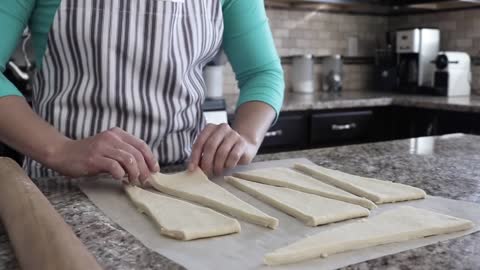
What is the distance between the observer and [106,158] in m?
0.76

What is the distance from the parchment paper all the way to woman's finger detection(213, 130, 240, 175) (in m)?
0.11

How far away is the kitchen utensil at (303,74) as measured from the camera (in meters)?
2.84

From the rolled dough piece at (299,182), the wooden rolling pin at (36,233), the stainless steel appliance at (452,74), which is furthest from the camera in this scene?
the stainless steel appliance at (452,74)

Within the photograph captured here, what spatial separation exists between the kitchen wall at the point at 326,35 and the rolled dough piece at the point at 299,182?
1.91 metres

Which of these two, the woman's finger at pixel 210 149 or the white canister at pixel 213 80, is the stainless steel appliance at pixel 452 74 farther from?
the woman's finger at pixel 210 149

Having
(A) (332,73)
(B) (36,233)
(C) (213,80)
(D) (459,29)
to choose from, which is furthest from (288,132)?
(B) (36,233)

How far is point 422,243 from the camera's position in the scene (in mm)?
584

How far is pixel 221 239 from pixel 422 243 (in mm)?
213

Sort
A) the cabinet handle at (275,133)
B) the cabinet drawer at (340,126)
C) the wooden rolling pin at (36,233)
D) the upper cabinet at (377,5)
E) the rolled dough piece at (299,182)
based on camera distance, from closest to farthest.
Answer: the wooden rolling pin at (36,233), the rolled dough piece at (299,182), the cabinet handle at (275,133), the cabinet drawer at (340,126), the upper cabinet at (377,5)

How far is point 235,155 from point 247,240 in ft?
0.98

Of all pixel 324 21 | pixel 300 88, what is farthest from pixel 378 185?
pixel 324 21

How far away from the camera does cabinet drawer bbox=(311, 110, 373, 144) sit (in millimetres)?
2359

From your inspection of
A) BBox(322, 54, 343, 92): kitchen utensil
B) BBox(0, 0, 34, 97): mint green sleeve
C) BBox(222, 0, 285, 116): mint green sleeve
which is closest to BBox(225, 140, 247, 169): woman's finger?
BBox(222, 0, 285, 116): mint green sleeve

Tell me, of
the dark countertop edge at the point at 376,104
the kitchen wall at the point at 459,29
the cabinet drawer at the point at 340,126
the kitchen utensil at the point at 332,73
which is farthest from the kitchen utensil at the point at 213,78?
the kitchen wall at the point at 459,29
